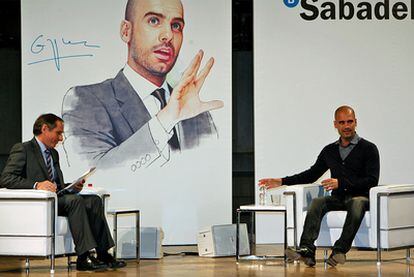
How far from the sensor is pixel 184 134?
355 inches

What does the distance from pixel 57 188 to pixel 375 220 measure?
2.46 metres

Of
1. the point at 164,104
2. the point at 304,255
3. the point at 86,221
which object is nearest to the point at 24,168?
the point at 86,221

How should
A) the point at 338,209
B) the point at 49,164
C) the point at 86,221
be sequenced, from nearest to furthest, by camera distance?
the point at 86,221 < the point at 49,164 < the point at 338,209

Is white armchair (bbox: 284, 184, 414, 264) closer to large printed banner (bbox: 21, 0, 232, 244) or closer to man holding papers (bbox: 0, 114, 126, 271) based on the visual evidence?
man holding papers (bbox: 0, 114, 126, 271)

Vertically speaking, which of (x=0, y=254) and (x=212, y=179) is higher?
(x=212, y=179)

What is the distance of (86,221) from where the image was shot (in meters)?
6.80

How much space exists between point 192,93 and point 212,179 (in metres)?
0.87

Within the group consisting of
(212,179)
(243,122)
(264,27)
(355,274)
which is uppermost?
(264,27)

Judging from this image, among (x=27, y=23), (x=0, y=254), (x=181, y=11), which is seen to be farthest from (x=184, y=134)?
(x=0, y=254)

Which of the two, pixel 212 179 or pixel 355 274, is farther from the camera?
pixel 212 179

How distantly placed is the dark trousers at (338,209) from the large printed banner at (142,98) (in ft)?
6.58

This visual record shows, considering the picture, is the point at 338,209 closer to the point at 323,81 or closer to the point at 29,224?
the point at 323,81

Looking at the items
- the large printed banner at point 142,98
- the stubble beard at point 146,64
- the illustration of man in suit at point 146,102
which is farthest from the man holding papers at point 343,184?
the stubble beard at point 146,64

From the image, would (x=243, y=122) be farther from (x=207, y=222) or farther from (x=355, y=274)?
(x=355, y=274)
